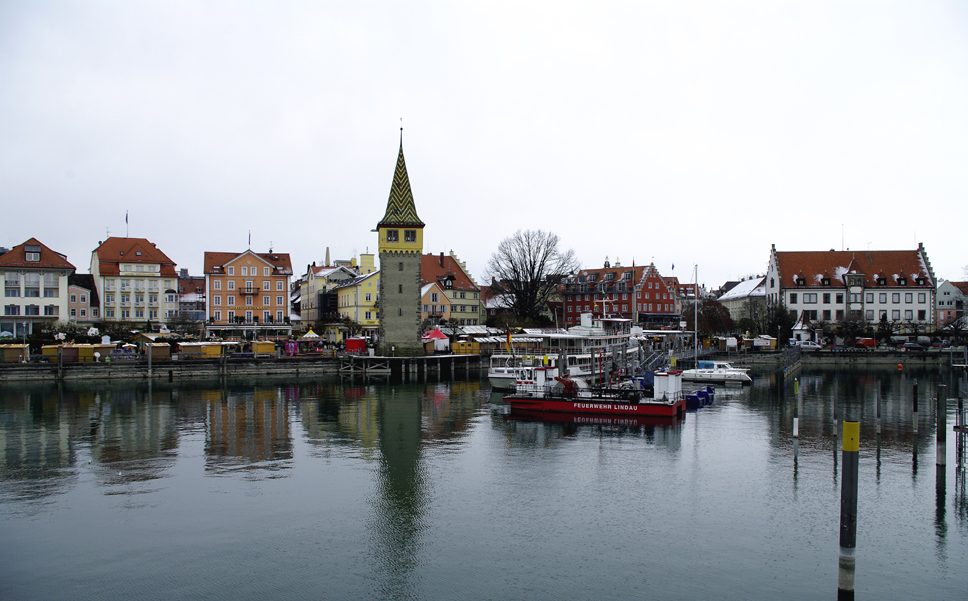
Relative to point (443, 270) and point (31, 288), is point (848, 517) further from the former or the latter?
point (443, 270)

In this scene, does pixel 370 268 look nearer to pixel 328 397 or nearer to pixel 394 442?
pixel 328 397

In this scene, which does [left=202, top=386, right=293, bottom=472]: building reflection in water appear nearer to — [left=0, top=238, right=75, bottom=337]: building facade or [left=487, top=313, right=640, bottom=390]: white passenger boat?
[left=487, top=313, right=640, bottom=390]: white passenger boat

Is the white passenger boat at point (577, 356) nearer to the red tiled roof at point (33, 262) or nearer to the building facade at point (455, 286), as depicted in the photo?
the building facade at point (455, 286)

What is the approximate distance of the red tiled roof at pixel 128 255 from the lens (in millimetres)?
74625

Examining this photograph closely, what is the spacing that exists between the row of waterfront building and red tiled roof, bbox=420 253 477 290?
0.59 feet

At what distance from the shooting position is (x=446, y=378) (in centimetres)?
5725

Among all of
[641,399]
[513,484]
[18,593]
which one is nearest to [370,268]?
[641,399]

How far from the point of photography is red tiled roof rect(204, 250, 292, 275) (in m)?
74.8

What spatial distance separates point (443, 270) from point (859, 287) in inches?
1955

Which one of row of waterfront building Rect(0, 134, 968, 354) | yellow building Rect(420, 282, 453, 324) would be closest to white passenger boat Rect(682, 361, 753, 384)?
row of waterfront building Rect(0, 134, 968, 354)

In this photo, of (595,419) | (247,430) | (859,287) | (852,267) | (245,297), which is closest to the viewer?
(247,430)

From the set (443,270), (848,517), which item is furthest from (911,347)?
(848,517)

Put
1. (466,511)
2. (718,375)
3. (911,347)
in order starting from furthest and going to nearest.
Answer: (911,347), (718,375), (466,511)

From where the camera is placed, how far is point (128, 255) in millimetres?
76125
